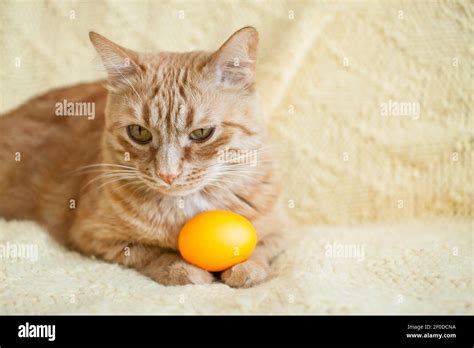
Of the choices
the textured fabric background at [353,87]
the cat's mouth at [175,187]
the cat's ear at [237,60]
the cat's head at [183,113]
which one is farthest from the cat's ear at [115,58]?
the textured fabric background at [353,87]

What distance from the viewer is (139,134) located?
6.43 ft

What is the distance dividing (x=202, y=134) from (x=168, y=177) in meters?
0.19

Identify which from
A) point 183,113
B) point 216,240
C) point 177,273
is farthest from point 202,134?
point 177,273

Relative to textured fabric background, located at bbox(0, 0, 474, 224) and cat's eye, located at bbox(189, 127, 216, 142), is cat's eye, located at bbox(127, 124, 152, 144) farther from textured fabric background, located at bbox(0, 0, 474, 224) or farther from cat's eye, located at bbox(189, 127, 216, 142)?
textured fabric background, located at bbox(0, 0, 474, 224)

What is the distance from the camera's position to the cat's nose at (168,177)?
71.8 inches

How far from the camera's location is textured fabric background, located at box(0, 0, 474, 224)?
2617 millimetres

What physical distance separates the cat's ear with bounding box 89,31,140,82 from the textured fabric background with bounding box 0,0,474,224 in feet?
2.74

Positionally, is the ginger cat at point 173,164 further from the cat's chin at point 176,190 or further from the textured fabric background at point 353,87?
the textured fabric background at point 353,87

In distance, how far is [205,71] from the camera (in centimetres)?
196

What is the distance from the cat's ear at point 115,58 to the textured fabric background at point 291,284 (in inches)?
26.6

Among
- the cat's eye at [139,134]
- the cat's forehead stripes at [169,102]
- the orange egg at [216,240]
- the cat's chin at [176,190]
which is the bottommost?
the orange egg at [216,240]

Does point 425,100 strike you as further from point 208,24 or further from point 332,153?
point 208,24

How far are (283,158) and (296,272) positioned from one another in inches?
33.1

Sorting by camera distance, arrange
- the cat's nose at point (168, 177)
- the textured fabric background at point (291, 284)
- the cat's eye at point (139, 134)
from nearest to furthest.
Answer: the textured fabric background at point (291, 284)
the cat's nose at point (168, 177)
the cat's eye at point (139, 134)
